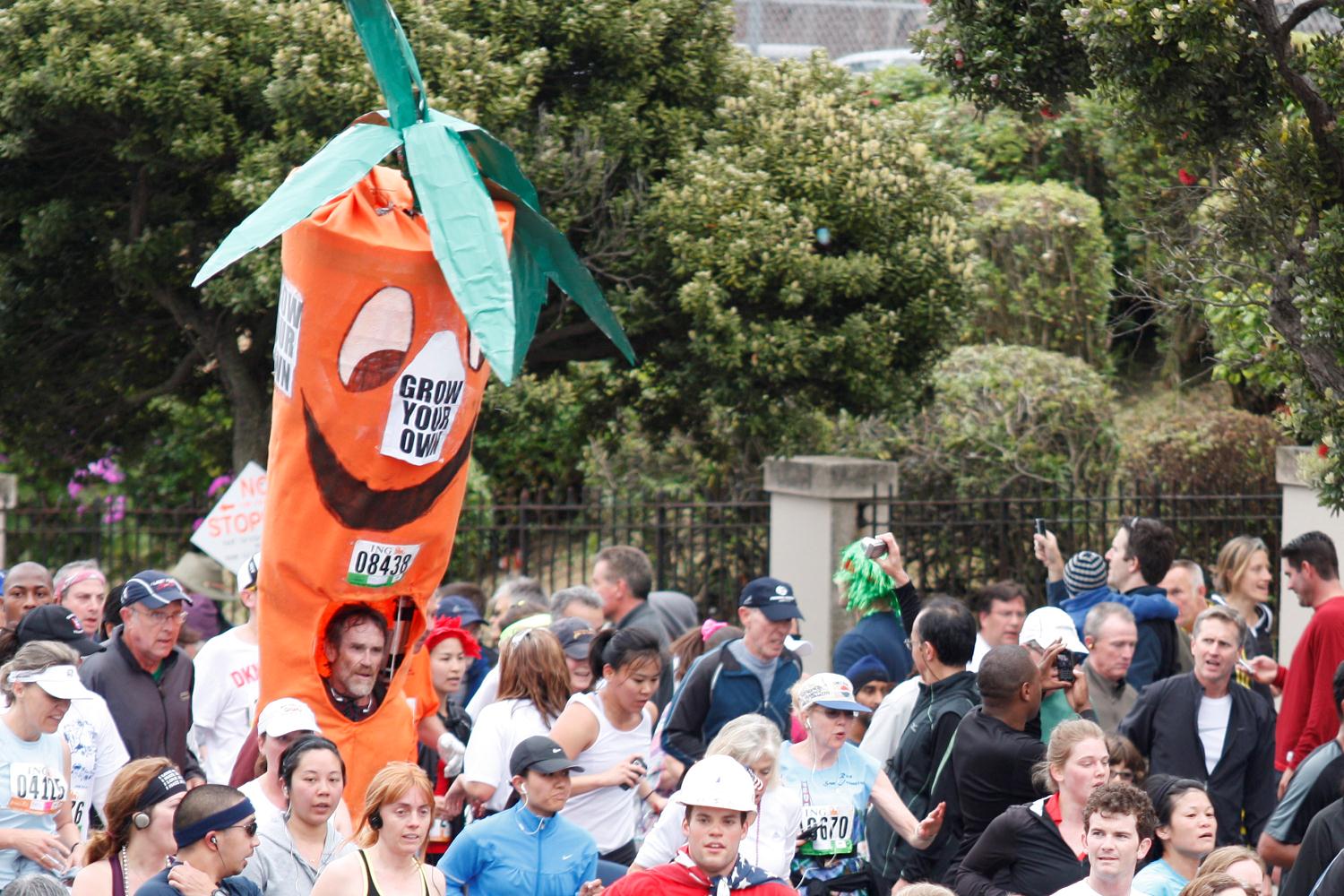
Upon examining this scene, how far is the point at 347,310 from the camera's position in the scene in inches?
252

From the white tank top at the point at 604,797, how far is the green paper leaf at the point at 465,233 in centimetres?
165

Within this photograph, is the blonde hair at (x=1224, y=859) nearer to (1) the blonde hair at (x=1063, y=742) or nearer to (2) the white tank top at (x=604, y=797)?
(1) the blonde hair at (x=1063, y=742)

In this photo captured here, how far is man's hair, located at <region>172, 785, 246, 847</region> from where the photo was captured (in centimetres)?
540

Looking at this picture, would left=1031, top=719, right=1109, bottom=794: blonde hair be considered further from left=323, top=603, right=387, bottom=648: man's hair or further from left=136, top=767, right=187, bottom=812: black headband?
left=136, top=767, right=187, bottom=812: black headband

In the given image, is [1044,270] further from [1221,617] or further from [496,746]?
[496,746]

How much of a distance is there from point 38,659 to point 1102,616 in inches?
180

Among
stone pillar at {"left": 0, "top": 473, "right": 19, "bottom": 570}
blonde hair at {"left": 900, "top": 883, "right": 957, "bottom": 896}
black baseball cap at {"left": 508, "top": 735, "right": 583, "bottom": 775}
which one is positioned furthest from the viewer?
stone pillar at {"left": 0, "top": 473, "right": 19, "bottom": 570}

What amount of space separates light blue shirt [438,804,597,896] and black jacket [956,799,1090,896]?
139 cm

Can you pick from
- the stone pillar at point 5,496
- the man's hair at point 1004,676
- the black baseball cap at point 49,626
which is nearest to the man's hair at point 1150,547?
the man's hair at point 1004,676

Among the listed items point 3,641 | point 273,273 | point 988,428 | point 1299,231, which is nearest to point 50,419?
point 273,273

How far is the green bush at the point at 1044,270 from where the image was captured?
715 inches

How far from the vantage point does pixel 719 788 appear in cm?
537

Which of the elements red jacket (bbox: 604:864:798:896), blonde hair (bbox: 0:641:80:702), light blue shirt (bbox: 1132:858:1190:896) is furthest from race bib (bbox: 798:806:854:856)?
blonde hair (bbox: 0:641:80:702)

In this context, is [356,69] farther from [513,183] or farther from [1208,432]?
[1208,432]
